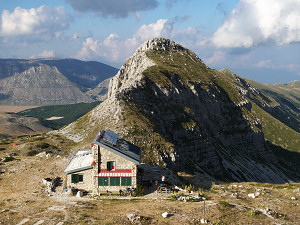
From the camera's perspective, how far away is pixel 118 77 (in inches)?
7451

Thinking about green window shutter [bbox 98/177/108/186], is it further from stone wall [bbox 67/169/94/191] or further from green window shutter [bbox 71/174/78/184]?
green window shutter [bbox 71/174/78/184]


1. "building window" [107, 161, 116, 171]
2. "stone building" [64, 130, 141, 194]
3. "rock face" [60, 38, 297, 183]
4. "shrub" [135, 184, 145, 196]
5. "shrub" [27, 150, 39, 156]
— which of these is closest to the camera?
"shrub" [135, 184, 145, 196]

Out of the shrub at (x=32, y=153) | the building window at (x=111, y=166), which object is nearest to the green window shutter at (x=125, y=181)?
the building window at (x=111, y=166)

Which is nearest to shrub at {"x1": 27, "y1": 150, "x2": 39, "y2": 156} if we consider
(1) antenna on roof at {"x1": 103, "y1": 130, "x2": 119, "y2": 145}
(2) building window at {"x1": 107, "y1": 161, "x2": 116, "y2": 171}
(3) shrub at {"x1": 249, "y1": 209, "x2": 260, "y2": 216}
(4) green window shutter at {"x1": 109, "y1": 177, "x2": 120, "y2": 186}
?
Answer: (1) antenna on roof at {"x1": 103, "y1": 130, "x2": 119, "y2": 145}

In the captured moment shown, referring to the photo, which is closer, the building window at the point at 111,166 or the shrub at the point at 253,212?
the shrub at the point at 253,212

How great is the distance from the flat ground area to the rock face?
31135 mm

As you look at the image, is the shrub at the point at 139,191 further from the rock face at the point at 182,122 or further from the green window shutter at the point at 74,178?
the rock face at the point at 182,122

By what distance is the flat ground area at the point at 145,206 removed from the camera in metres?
30.6

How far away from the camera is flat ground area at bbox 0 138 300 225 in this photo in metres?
A: 30.6

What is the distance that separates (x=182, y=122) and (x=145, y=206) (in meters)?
80.6

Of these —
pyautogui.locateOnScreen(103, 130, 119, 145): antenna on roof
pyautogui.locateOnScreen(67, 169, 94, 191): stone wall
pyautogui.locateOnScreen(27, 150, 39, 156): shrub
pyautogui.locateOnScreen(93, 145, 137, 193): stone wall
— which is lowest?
pyautogui.locateOnScreen(67, 169, 94, 191): stone wall

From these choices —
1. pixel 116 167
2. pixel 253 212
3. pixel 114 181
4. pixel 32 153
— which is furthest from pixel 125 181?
pixel 32 153

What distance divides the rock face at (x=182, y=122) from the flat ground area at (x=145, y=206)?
31135 millimetres

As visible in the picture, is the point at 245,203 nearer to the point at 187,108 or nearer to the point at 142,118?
the point at 142,118
